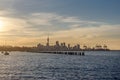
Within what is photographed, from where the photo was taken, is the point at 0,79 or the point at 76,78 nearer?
the point at 0,79

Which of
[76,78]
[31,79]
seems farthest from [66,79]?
Answer: [31,79]

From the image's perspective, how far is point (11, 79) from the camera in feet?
256

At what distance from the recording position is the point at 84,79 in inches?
3164

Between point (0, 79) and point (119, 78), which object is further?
point (119, 78)

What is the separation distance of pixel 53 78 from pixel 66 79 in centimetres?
378

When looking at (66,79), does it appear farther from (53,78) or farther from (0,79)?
(0,79)

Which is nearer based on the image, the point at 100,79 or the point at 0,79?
the point at 0,79

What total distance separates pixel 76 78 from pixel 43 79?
865 centimetres

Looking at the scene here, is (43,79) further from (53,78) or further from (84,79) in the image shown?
(84,79)

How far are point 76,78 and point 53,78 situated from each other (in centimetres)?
578

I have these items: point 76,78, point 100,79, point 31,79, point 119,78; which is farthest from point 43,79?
point 119,78

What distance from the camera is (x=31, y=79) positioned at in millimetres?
78875

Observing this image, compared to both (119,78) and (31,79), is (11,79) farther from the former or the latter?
(119,78)

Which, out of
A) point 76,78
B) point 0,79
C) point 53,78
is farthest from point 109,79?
point 0,79
